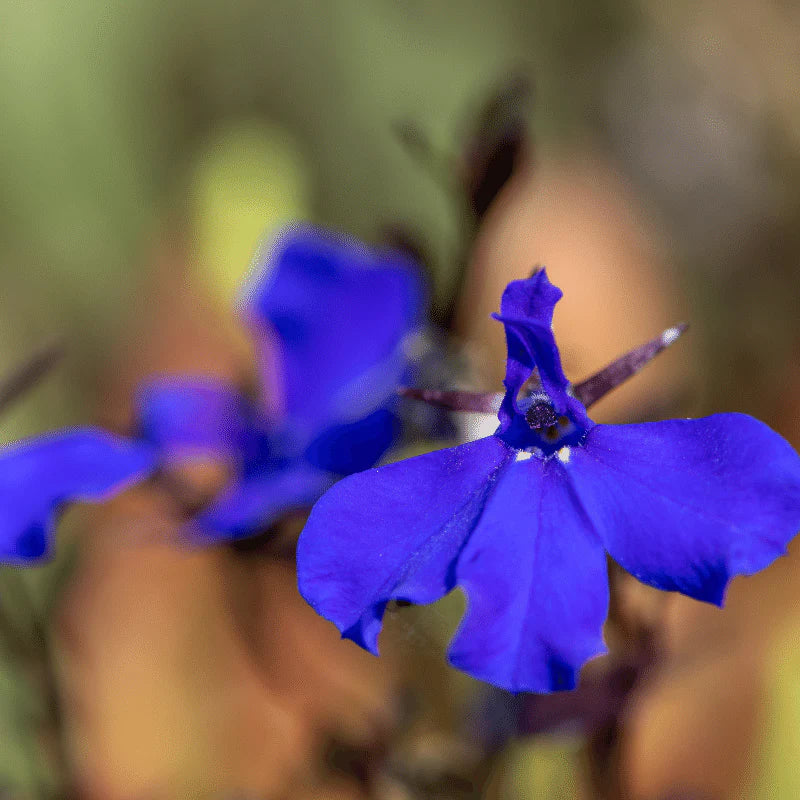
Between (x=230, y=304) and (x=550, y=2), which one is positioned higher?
(x=550, y=2)

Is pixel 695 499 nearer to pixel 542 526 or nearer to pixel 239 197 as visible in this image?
pixel 542 526

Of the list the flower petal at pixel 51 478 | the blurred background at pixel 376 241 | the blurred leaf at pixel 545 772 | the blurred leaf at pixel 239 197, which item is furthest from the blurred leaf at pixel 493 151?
the blurred leaf at pixel 239 197

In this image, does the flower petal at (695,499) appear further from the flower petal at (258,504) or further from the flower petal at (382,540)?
the flower petal at (258,504)

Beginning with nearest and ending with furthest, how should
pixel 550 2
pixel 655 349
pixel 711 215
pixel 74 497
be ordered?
pixel 655 349, pixel 74 497, pixel 711 215, pixel 550 2

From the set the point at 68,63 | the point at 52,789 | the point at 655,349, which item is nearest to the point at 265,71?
the point at 68,63

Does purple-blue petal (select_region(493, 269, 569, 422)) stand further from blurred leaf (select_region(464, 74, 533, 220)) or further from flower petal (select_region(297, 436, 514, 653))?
blurred leaf (select_region(464, 74, 533, 220))

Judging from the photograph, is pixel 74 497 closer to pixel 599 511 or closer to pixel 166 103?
pixel 599 511

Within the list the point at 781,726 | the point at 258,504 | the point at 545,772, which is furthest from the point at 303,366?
the point at 781,726

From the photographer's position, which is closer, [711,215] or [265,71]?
[711,215]
